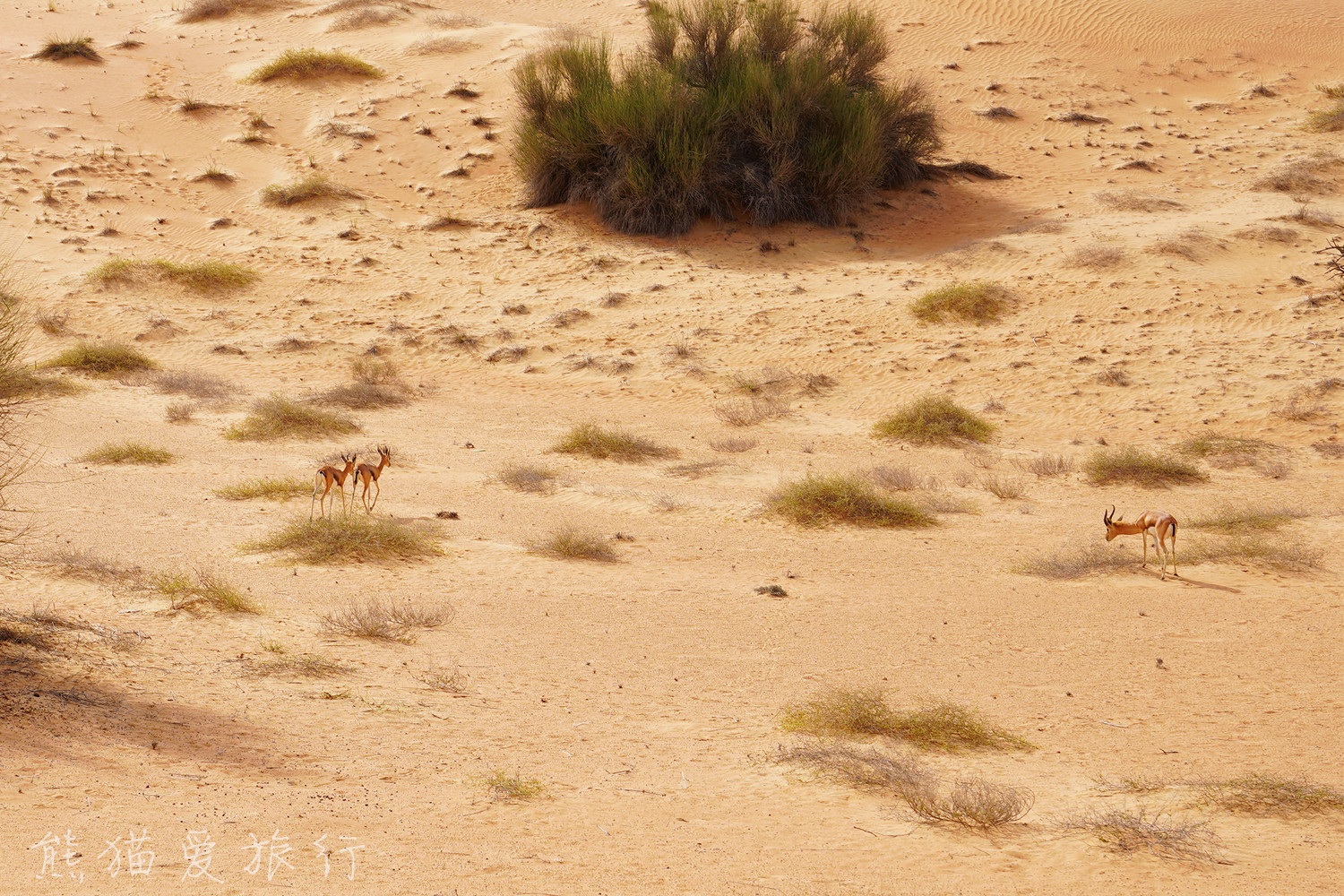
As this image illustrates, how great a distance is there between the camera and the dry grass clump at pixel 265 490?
1002 centimetres

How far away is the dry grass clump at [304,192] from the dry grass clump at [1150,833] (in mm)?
20038

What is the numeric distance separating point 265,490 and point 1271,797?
8006 mm

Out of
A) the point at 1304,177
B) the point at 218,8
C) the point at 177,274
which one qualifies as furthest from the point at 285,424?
the point at 218,8

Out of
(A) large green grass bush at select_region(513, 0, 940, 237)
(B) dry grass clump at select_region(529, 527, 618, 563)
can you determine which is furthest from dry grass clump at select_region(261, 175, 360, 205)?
(B) dry grass clump at select_region(529, 527, 618, 563)

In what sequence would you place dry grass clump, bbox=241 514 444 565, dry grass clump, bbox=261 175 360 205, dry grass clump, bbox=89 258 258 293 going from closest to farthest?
dry grass clump, bbox=241 514 444 565
dry grass clump, bbox=89 258 258 293
dry grass clump, bbox=261 175 360 205

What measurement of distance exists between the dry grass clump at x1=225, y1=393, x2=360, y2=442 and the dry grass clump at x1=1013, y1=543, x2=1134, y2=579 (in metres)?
7.70

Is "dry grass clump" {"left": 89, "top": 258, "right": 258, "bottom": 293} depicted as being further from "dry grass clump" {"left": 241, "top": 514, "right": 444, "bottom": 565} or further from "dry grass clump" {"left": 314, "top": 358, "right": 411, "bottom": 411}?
"dry grass clump" {"left": 241, "top": 514, "right": 444, "bottom": 565}

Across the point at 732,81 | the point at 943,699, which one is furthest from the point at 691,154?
the point at 943,699

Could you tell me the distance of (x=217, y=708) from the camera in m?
5.41

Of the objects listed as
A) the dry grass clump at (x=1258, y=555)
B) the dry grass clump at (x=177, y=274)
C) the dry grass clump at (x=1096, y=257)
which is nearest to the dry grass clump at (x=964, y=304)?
the dry grass clump at (x=1096, y=257)

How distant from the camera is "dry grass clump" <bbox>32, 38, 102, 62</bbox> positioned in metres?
27.3

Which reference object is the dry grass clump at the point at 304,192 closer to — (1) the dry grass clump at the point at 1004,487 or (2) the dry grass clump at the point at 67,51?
(2) the dry grass clump at the point at 67,51

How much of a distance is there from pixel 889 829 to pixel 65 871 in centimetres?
292

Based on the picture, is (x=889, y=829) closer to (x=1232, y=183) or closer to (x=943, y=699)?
(x=943, y=699)
